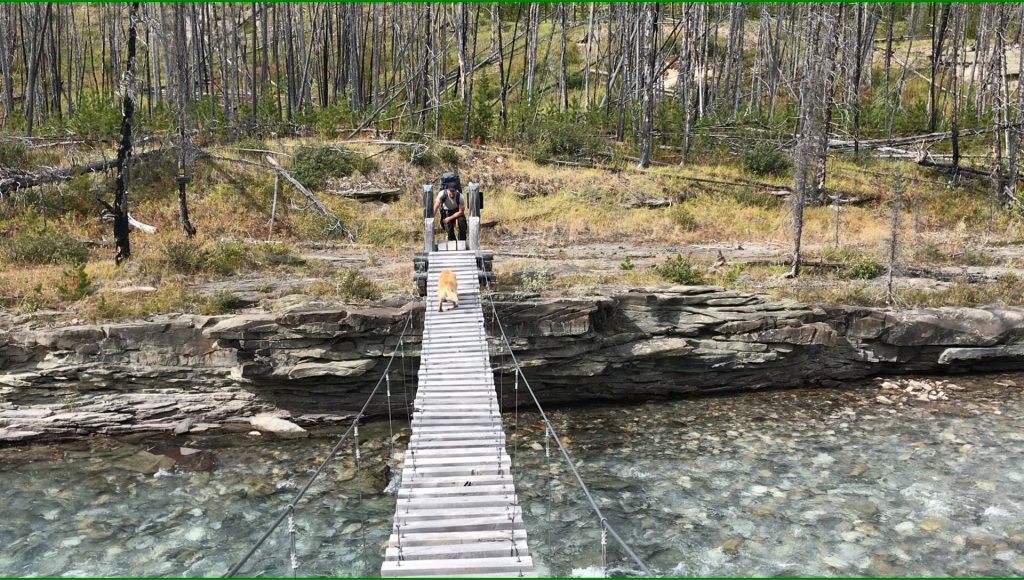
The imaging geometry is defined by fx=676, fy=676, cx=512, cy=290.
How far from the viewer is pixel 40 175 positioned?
2105 centimetres

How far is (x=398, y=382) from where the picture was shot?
15.3 meters

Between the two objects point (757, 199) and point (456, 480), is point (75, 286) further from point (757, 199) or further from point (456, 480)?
point (757, 199)

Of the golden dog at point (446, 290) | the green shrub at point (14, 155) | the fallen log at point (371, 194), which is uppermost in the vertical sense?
the green shrub at point (14, 155)

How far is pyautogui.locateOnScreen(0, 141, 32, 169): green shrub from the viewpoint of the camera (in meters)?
22.3

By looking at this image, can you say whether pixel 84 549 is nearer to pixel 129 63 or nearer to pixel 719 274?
pixel 129 63

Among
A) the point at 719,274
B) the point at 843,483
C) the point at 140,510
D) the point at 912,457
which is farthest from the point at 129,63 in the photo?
the point at 912,457

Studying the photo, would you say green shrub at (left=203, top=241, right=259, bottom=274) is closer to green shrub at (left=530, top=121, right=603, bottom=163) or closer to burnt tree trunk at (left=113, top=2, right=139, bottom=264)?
burnt tree trunk at (left=113, top=2, right=139, bottom=264)

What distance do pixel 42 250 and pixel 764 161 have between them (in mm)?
25108

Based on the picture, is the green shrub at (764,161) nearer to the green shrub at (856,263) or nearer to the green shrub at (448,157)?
the green shrub at (856,263)

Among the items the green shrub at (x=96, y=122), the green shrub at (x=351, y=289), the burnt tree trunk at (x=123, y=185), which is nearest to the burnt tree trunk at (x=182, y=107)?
the burnt tree trunk at (x=123, y=185)

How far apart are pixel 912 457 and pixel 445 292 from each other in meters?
9.14

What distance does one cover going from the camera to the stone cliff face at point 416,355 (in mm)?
13711

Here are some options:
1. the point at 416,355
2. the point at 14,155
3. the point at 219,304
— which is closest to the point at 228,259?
the point at 219,304

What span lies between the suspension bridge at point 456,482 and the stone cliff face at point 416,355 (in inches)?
92.1
